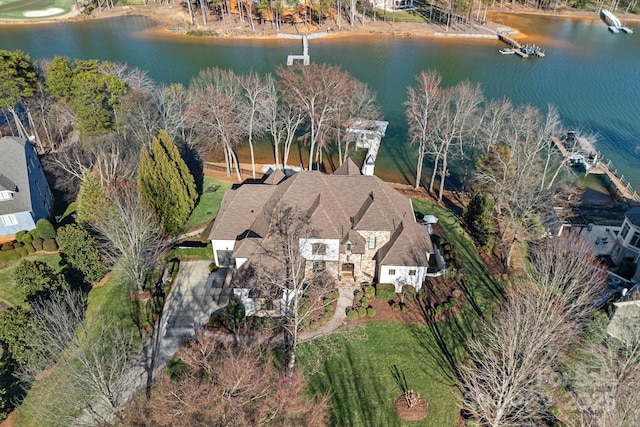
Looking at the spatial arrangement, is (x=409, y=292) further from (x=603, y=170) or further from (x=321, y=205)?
(x=603, y=170)

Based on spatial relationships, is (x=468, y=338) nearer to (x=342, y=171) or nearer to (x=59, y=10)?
(x=342, y=171)

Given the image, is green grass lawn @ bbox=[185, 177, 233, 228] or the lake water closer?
green grass lawn @ bbox=[185, 177, 233, 228]

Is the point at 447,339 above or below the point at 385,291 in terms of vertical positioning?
below

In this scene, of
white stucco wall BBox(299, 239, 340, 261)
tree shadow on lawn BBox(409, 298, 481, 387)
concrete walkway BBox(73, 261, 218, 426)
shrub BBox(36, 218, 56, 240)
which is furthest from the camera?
shrub BBox(36, 218, 56, 240)

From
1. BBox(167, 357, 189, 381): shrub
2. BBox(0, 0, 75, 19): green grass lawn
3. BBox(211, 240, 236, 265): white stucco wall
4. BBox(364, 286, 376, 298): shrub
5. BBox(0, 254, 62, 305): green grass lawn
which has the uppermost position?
BBox(0, 0, 75, 19): green grass lawn

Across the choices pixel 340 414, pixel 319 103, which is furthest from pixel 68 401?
pixel 319 103

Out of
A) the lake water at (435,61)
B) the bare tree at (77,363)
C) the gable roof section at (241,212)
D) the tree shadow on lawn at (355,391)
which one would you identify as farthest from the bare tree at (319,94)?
the bare tree at (77,363)

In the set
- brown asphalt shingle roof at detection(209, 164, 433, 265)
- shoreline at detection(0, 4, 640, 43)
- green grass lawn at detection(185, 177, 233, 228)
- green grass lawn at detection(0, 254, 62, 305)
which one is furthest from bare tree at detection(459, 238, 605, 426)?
shoreline at detection(0, 4, 640, 43)

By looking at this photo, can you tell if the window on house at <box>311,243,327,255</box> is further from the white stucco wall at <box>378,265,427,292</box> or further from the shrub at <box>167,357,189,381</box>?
the shrub at <box>167,357,189,381</box>

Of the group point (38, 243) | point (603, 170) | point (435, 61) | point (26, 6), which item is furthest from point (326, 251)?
point (26, 6)
